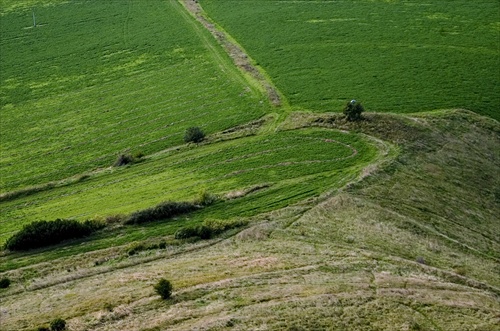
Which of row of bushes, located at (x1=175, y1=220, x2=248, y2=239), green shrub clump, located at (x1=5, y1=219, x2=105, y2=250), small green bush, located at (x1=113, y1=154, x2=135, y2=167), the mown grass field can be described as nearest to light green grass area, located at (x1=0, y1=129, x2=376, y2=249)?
the mown grass field

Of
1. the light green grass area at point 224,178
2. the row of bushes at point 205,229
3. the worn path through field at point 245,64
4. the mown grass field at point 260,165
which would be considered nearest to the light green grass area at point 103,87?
the mown grass field at point 260,165

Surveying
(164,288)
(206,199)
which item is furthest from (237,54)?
(164,288)

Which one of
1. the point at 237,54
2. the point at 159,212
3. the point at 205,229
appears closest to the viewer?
the point at 205,229

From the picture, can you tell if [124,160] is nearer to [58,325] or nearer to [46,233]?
[46,233]

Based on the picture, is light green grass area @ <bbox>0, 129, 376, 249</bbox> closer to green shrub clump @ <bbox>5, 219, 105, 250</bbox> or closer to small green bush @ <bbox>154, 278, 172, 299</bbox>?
green shrub clump @ <bbox>5, 219, 105, 250</bbox>

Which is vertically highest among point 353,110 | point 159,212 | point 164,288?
point 353,110

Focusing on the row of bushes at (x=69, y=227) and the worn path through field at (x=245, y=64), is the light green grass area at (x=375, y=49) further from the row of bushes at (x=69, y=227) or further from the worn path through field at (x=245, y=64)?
the row of bushes at (x=69, y=227)
